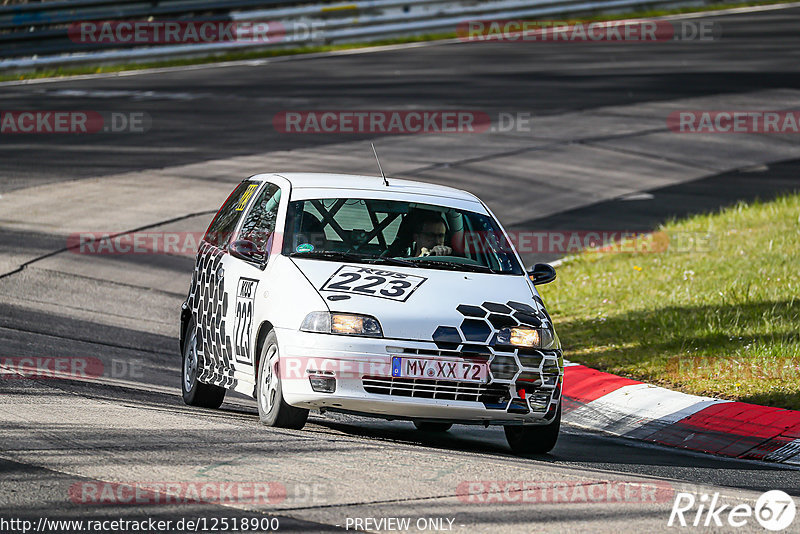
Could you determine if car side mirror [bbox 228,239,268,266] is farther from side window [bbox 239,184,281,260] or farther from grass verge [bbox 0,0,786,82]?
grass verge [bbox 0,0,786,82]

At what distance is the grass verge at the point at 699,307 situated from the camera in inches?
413

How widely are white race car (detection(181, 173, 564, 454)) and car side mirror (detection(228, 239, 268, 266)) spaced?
0.5 inches

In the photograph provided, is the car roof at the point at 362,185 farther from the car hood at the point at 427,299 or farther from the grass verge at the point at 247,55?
the grass verge at the point at 247,55

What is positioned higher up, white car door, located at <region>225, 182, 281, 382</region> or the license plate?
white car door, located at <region>225, 182, 281, 382</region>

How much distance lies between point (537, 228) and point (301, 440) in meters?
10.3

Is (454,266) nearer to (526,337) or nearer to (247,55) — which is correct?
(526,337)

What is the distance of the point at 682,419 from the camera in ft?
31.4

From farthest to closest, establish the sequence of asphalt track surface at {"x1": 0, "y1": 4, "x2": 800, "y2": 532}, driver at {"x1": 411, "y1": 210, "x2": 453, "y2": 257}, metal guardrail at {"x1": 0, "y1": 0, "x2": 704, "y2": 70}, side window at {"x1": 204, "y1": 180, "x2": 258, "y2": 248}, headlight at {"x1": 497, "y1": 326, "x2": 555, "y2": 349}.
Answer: metal guardrail at {"x1": 0, "y1": 0, "x2": 704, "y2": 70} < side window at {"x1": 204, "y1": 180, "x2": 258, "y2": 248} < driver at {"x1": 411, "y1": 210, "x2": 453, "y2": 257} < headlight at {"x1": 497, "y1": 326, "x2": 555, "y2": 349} < asphalt track surface at {"x1": 0, "y1": 4, "x2": 800, "y2": 532}

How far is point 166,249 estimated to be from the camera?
15688 millimetres

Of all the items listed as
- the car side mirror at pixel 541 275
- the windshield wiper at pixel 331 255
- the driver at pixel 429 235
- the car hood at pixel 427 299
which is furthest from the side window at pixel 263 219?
the car side mirror at pixel 541 275

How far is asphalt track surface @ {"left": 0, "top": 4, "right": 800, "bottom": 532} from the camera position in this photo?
623 cm

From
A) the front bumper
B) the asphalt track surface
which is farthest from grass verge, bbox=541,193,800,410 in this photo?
the front bumper

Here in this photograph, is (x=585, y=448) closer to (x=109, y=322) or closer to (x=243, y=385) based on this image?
(x=243, y=385)

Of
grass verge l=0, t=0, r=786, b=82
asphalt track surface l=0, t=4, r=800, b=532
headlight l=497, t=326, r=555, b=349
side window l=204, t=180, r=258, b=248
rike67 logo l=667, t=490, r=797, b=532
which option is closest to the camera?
rike67 logo l=667, t=490, r=797, b=532
